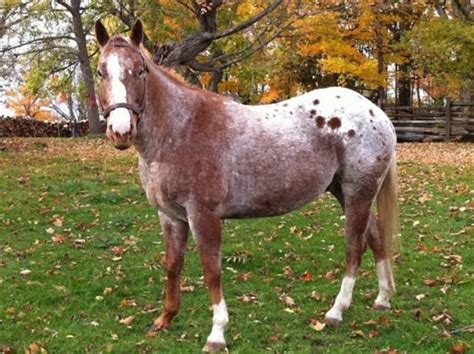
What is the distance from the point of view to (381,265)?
5.07 metres

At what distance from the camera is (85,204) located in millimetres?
9555

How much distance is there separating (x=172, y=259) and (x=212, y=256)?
1.78ft

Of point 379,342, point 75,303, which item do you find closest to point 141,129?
point 75,303

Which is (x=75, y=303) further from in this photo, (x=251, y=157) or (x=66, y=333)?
(x=251, y=157)

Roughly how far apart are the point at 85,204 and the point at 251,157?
19.1 feet

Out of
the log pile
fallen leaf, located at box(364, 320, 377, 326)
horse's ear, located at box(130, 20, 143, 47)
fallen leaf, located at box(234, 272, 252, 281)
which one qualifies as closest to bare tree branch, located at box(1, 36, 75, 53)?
the log pile

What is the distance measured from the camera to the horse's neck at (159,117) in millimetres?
4176

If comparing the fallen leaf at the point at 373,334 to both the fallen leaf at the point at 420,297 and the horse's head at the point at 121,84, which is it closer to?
the fallen leaf at the point at 420,297

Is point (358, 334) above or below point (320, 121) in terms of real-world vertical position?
below

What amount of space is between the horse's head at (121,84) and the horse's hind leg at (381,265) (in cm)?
232

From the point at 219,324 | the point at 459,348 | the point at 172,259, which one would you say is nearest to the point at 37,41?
the point at 172,259

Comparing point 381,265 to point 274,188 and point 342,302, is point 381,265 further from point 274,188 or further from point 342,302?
point 274,188

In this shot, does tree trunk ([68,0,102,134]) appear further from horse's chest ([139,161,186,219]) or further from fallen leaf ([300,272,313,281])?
horse's chest ([139,161,186,219])

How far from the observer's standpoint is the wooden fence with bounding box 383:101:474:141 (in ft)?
77.6
